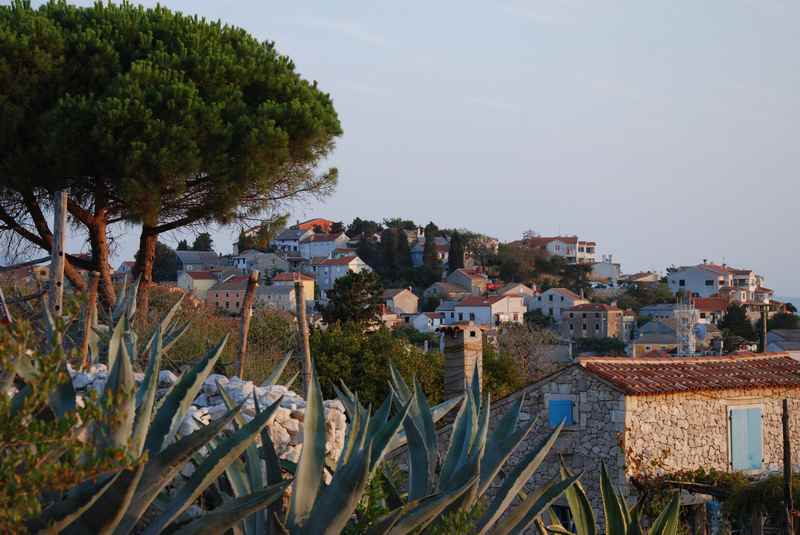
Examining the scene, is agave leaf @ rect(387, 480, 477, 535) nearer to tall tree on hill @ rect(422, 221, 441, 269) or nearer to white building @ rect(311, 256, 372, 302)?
white building @ rect(311, 256, 372, 302)

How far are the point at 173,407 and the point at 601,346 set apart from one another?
196ft

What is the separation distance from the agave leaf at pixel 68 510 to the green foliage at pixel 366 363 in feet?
47.9

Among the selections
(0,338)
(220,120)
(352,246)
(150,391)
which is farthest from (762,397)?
(352,246)

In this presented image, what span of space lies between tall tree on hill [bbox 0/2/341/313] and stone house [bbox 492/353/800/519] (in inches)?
187

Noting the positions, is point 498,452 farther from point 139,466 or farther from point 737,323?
point 737,323

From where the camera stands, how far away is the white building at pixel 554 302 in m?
82.1

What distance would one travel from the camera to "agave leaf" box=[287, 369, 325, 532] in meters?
3.78

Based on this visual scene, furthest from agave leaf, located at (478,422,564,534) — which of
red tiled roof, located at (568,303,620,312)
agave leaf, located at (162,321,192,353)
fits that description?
red tiled roof, located at (568,303,620,312)

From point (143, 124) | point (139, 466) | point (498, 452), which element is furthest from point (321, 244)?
point (139, 466)

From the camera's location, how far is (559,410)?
43.2ft

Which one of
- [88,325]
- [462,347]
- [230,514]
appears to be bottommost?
[230,514]

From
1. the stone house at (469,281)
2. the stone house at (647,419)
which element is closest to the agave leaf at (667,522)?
the stone house at (647,419)

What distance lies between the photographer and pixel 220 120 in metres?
13.4

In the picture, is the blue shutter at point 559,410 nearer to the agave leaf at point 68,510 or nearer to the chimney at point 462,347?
the chimney at point 462,347
